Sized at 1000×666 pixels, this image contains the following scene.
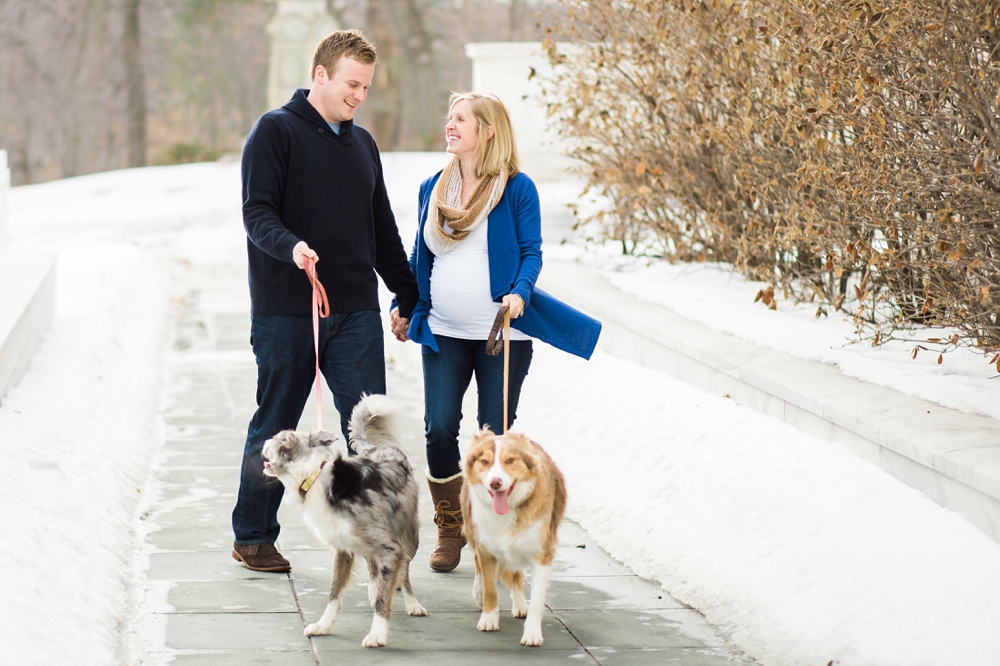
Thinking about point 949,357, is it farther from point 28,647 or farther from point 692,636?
point 28,647

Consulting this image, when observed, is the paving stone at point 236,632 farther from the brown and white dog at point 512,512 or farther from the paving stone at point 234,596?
the brown and white dog at point 512,512

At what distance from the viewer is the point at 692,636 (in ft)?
15.4

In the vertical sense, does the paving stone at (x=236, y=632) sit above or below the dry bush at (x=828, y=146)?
below

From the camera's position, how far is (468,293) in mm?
5141

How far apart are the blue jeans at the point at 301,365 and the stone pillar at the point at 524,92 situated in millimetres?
11913

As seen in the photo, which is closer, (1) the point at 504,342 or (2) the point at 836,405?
(1) the point at 504,342

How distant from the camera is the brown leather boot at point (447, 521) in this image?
17.7ft

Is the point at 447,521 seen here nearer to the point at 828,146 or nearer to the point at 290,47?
the point at 828,146

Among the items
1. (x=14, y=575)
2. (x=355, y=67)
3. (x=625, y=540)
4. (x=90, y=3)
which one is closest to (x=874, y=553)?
(x=625, y=540)

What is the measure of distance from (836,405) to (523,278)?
5.20 feet

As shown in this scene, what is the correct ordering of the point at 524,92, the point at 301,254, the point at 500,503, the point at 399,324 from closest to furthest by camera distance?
the point at 500,503, the point at 301,254, the point at 399,324, the point at 524,92


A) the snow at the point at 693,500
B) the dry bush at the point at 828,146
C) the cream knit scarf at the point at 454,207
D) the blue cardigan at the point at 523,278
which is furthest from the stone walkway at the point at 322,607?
the dry bush at the point at 828,146

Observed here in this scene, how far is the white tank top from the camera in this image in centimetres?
514

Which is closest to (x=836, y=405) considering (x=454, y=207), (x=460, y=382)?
(x=460, y=382)
